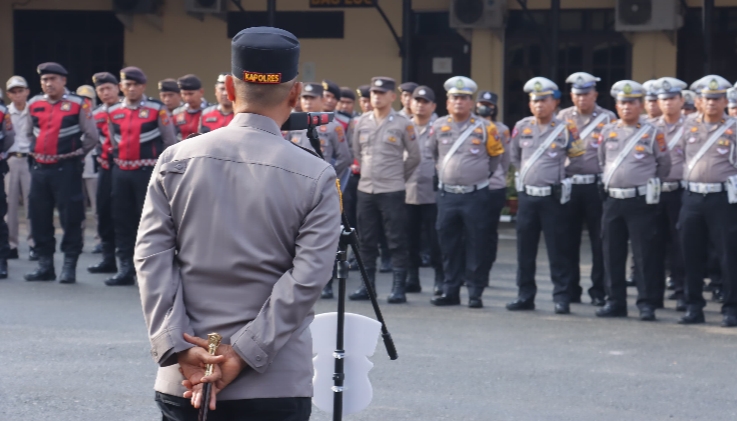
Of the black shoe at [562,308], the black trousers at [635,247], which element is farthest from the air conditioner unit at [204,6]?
the black shoe at [562,308]

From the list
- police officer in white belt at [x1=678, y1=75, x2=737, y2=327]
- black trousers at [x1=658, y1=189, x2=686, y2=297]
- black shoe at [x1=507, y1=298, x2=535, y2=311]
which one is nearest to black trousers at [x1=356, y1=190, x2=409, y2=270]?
black shoe at [x1=507, y1=298, x2=535, y2=311]

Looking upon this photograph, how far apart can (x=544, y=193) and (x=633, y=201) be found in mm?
809

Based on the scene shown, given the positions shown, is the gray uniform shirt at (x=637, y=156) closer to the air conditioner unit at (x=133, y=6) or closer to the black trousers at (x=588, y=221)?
the black trousers at (x=588, y=221)

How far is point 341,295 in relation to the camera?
4383mm

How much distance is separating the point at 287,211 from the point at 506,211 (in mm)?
14631

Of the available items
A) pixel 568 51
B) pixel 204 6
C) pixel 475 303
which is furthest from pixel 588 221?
pixel 204 6

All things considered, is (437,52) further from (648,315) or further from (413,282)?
(648,315)

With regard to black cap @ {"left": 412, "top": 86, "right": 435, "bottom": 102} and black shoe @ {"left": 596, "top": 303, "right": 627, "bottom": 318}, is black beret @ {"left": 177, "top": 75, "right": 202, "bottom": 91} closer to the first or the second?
black cap @ {"left": 412, "top": 86, "right": 435, "bottom": 102}

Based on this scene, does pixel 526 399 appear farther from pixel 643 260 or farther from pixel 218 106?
pixel 218 106

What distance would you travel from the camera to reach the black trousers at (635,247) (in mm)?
9891

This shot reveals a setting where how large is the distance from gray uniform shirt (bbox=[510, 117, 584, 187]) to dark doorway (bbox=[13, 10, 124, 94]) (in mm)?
11784

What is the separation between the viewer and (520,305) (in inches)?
404

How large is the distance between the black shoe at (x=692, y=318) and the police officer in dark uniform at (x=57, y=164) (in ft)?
19.0

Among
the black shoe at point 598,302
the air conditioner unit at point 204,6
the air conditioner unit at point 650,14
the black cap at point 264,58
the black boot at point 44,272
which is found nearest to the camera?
the black cap at point 264,58
